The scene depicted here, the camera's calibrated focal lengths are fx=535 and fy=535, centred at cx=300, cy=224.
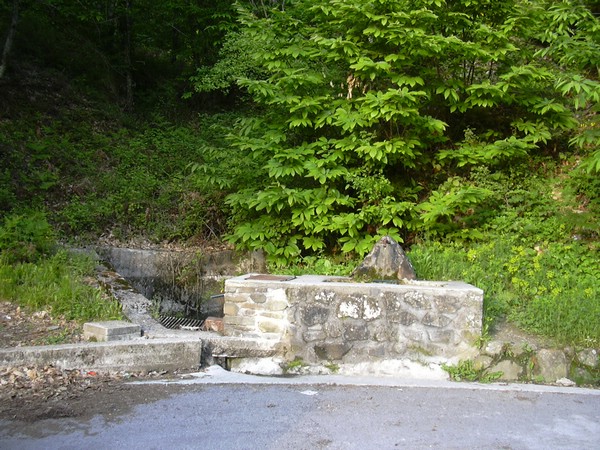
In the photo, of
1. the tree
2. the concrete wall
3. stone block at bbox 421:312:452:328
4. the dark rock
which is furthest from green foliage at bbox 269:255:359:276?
stone block at bbox 421:312:452:328

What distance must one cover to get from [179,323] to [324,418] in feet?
10.1

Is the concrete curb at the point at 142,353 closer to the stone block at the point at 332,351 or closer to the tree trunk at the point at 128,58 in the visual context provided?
the stone block at the point at 332,351

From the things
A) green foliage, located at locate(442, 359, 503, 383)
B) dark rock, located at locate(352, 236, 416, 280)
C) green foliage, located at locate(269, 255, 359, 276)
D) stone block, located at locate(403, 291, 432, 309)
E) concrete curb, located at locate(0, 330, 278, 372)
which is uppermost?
dark rock, located at locate(352, 236, 416, 280)

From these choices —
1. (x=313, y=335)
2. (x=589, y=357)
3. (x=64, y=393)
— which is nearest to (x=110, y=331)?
(x=64, y=393)

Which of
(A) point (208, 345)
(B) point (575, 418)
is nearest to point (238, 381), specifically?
(A) point (208, 345)

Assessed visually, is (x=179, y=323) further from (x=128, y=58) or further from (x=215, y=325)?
(x=128, y=58)

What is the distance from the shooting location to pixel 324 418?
4027 mm

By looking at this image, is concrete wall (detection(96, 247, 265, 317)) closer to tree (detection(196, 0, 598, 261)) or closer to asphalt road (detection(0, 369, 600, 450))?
tree (detection(196, 0, 598, 261))

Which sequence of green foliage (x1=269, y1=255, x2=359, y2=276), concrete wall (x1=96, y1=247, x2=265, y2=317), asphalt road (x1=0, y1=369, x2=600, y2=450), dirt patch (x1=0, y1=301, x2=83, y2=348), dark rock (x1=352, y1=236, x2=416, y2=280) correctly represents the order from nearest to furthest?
asphalt road (x1=0, y1=369, x2=600, y2=450) → dirt patch (x1=0, y1=301, x2=83, y2=348) → dark rock (x1=352, y1=236, x2=416, y2=280) → green foliage (x1=269, y1=255, x2=359, y2=276) → concrete wall (x1=96, y1=247, x2=265, y2=317)

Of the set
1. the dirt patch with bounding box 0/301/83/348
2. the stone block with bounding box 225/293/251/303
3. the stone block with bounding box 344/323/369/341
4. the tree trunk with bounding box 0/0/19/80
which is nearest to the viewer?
the dirt patch with bounding box 0/301/83/348

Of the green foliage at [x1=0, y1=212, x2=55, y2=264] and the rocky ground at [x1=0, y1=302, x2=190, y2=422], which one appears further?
the green foliage at [x1=0, y1=212, x2=55, y2=264]

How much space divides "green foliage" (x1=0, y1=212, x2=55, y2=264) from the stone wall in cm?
294

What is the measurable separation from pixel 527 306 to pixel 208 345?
11.3 ft

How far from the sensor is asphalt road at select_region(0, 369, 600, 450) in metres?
3.58
